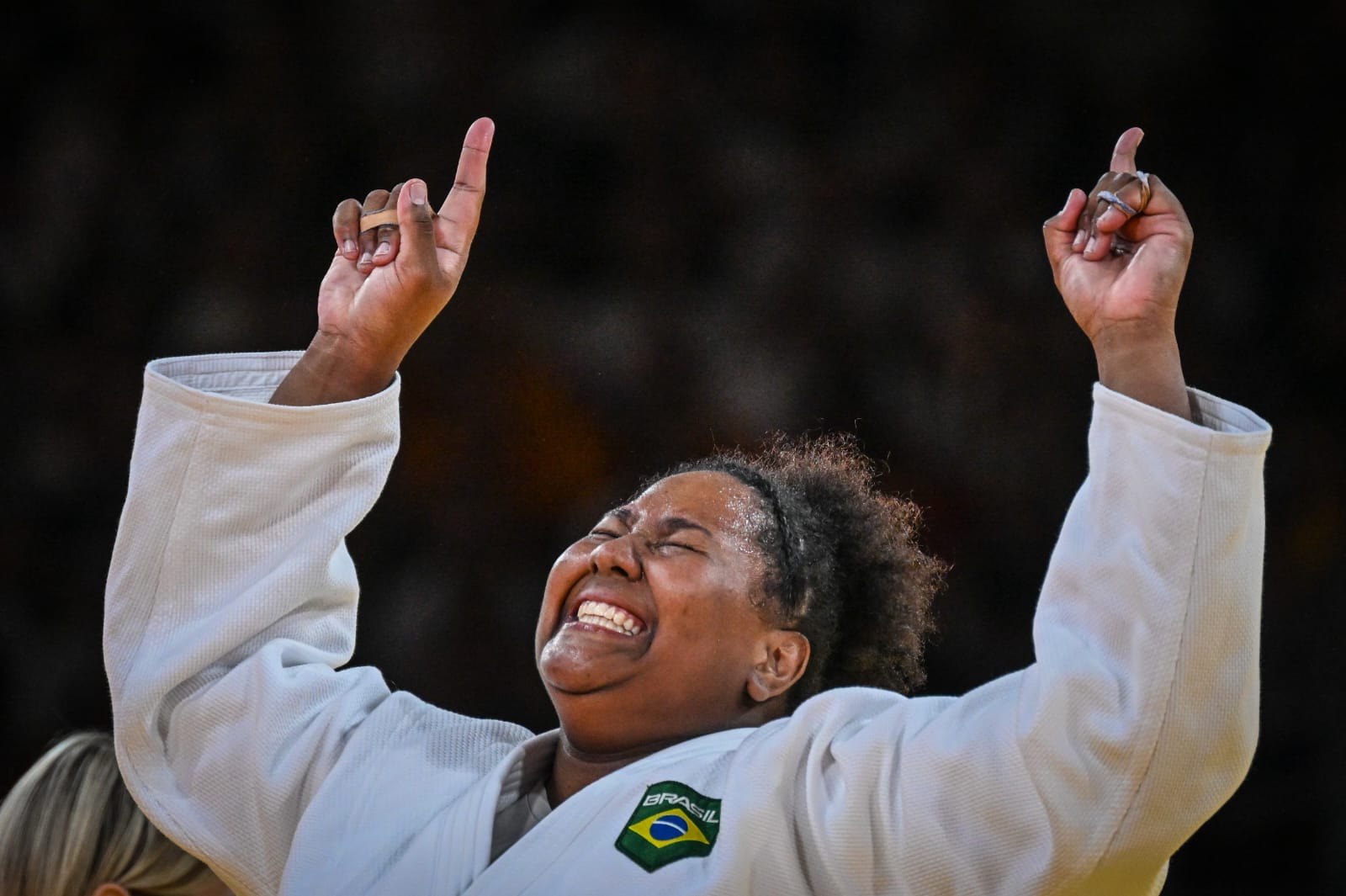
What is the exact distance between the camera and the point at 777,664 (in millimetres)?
1917

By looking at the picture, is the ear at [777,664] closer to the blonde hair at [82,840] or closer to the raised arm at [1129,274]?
the raised arm at [1129,274]

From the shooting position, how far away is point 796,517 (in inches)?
81.0

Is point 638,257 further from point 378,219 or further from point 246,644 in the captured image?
point 246,644

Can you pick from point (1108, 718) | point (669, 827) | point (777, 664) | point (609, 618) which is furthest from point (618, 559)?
point (1108, 718)

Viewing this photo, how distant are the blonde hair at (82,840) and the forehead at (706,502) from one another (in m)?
0.74

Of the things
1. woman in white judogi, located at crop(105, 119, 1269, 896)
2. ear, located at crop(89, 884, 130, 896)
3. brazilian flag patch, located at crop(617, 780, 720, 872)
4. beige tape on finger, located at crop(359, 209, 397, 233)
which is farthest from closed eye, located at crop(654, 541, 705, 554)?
ear, located at crop(89, 884, 130, 896)

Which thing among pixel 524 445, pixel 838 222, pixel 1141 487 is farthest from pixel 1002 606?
pixel 1141 487

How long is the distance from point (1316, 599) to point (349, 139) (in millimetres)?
2216

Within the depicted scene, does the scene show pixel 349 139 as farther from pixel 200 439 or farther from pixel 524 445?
pixel 200 439

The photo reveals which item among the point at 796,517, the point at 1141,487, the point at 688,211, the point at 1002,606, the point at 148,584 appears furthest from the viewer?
the point at 688,211

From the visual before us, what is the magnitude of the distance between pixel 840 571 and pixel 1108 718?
2.49ft

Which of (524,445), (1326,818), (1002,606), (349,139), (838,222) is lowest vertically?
(1326,818)

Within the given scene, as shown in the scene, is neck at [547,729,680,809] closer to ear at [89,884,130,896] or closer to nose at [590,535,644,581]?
nose at [590,535,644,581]

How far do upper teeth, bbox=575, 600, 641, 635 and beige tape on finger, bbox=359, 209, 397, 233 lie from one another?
1.79 feet
